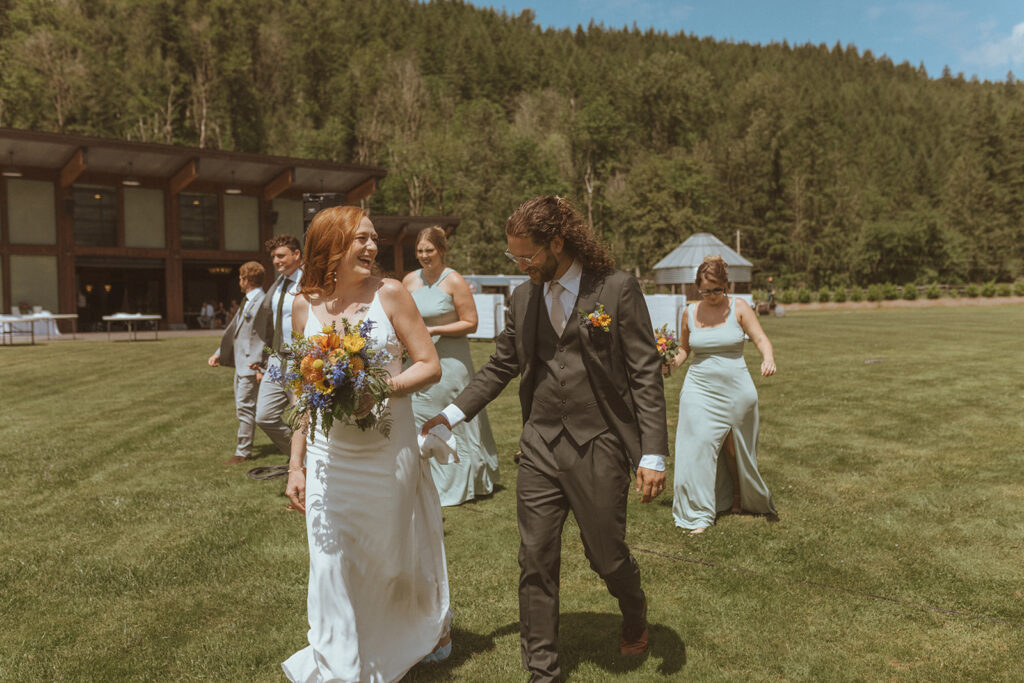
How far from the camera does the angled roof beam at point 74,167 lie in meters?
28.2

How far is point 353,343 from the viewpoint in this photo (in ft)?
9.80

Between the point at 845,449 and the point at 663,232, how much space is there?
5670 cm

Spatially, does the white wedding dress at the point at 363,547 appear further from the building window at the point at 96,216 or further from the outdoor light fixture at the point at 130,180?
the building window at the point at 96,216

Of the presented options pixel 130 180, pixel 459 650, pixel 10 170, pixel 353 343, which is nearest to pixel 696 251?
pixel 130 180

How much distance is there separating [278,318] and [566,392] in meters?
4.06

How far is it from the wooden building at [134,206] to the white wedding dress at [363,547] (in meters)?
27.3

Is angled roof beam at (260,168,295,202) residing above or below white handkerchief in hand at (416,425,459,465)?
above

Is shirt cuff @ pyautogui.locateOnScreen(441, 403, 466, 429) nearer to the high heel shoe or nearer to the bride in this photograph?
the bride

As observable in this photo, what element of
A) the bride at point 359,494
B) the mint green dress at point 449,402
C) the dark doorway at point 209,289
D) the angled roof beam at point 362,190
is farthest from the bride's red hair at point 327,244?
the dark doorway at point 209,289

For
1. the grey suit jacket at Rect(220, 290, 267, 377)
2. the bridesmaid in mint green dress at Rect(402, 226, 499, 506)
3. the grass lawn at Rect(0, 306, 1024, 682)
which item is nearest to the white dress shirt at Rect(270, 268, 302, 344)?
the bridesmaid in mint green dress at Rect(402, 226, 499, 506)

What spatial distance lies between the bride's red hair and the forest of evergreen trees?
47683 mm

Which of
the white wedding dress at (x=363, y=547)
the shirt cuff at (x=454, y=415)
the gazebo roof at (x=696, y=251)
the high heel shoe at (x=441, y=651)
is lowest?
the high heel shoe at (x=441, y=651)

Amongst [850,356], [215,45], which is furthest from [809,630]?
[215,45]

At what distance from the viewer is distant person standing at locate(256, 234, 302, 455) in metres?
6.62
